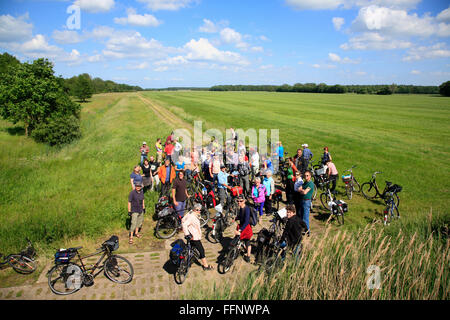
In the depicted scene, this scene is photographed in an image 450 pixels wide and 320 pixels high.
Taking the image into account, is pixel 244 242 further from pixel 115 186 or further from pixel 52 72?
pixel 52 72

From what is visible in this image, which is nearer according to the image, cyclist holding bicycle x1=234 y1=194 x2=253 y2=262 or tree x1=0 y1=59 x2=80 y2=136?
cyclist holding bicycle x1=234 y1=194 x2=253 y2=262

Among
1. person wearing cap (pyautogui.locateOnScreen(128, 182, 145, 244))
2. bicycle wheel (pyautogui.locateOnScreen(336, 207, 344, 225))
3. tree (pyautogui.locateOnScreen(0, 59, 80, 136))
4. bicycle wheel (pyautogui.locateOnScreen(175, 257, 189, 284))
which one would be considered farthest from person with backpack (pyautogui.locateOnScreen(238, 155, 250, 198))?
tree (pyautogui.locateOnScreen(0, 59, 80, 136))

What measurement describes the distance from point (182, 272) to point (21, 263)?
4.69 meters

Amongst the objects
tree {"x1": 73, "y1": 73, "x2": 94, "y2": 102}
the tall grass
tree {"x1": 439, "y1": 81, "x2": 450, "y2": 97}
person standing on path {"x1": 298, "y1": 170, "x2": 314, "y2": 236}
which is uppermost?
tree {"x1": 439, "y1": 81, "x2": 450, "y2": 97}

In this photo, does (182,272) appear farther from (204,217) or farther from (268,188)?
(268,188)

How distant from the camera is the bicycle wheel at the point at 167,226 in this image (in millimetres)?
8470

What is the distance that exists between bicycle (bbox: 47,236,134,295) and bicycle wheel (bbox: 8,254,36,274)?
1.23 metres

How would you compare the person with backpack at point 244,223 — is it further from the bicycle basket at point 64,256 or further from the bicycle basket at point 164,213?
the bicycle basket at point 64,256

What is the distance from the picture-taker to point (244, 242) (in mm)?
6859

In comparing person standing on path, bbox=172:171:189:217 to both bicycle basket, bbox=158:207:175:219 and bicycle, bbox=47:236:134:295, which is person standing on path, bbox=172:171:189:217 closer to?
bicycle basket, bbox=158:207:175:219

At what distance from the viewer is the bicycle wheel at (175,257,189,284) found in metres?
6.18

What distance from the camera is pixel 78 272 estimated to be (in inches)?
232

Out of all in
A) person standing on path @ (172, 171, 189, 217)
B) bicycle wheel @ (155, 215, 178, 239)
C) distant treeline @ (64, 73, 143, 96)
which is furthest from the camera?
distant treeline @ (64, 73, 143, 96)
